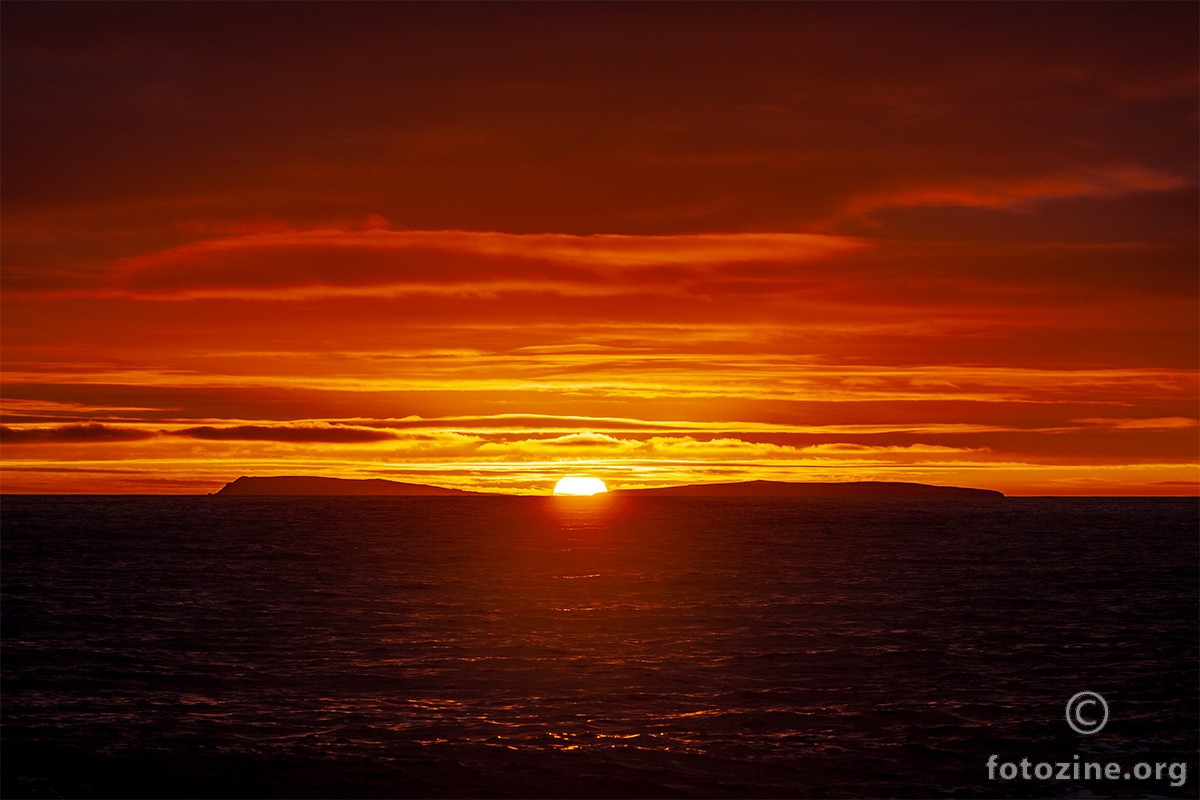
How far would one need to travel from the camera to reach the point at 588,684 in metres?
35.4

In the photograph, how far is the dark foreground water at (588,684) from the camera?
25.3 metres

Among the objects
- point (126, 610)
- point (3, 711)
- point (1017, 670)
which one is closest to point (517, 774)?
point (3, 711)

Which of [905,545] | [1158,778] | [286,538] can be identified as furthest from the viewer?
[286,538]

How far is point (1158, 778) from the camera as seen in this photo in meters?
25.0

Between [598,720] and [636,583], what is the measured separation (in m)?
41.9

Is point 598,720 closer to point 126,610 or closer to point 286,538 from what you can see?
point 126,610
